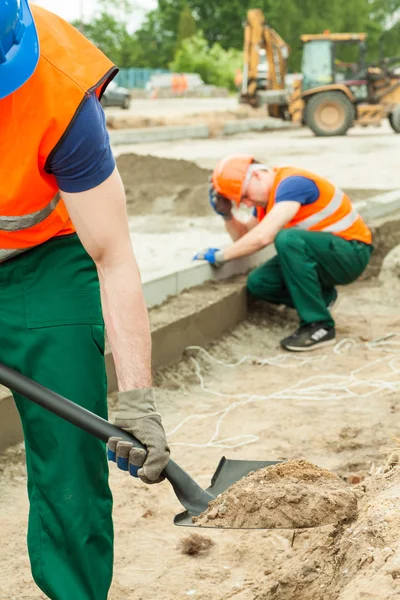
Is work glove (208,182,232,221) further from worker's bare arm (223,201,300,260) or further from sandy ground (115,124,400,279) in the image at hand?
sandy ground (115,124,400,279)

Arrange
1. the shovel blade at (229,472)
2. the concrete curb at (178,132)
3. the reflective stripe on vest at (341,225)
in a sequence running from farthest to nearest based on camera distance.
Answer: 1. the concrete curb at (178,132)
2. the reflective stripe on vest at (341,225)
3. the shovel blade at (229,472)

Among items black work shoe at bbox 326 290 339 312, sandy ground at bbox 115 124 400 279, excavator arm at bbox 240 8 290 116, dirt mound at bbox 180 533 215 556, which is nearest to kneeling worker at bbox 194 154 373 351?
black work shoe at bbox 326 290 339 312

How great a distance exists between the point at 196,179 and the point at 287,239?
200 inches

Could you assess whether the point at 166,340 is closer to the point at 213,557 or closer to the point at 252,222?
the point at 252,222

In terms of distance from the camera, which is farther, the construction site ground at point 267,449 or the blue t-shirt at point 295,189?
the blue t-shirt at point 295,189

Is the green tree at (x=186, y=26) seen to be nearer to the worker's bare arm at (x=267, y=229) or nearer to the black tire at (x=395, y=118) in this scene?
the black tire at (x=395, y=118)

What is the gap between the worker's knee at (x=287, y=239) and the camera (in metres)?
5.53

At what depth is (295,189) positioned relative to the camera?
5.35 meters

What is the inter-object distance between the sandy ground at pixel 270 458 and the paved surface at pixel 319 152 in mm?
5239

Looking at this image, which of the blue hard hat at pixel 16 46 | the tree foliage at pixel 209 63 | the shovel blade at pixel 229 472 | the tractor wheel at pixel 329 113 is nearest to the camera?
the blue hard hat at pixel 16 46

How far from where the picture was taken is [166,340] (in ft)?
16.3

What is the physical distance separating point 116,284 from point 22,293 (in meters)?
0.28

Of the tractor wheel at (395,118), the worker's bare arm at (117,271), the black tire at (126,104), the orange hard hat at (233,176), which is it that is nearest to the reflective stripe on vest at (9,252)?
the worker's bare arm at (117,271)

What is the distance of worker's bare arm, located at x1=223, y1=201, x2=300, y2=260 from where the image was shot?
5383 millimetres
